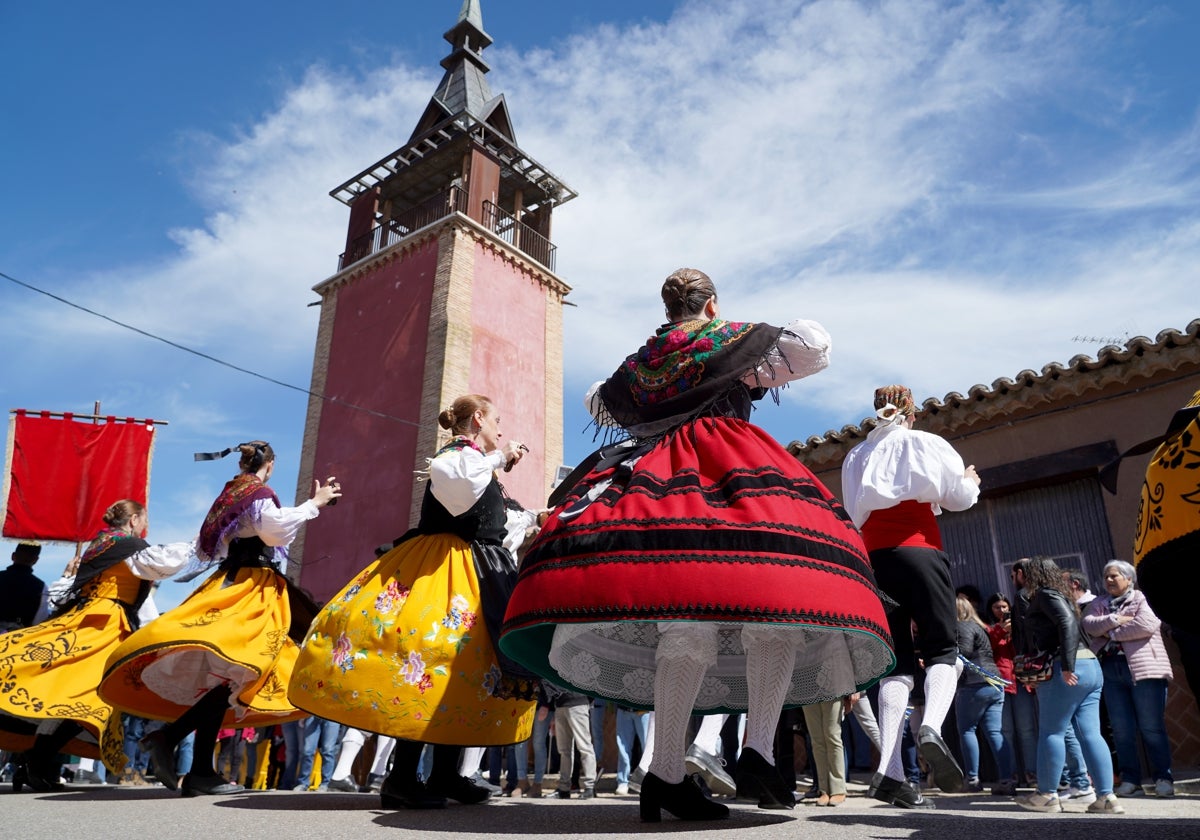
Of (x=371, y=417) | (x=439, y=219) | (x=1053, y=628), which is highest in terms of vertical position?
(x=439, y=219)

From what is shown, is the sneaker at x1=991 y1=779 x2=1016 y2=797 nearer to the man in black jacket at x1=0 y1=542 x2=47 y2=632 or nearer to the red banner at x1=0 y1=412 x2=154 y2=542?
the man in black jacket at x1=0 y1=542 x2=47 y2=632

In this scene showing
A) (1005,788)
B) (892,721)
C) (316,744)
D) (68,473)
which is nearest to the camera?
(892,721)

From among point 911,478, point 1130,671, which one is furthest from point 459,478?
point 1130,671

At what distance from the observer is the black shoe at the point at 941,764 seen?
3143mm

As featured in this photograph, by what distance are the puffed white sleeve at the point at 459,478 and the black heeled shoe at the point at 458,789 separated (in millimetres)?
1070

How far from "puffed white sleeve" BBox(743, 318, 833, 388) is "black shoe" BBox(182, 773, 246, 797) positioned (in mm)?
3052

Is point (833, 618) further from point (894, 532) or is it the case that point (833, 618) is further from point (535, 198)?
point (535, 198)

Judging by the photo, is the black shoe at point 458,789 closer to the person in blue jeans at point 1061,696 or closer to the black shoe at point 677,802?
the black shoe at point 677,802

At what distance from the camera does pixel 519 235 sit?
21.9 metres

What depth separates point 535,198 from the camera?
23.5 meters

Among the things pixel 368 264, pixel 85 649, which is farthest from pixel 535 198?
pixel 85 649

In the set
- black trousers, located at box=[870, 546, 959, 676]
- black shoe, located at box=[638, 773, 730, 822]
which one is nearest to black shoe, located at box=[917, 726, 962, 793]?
black trousers, located at box=[870, 546, 959, 676]

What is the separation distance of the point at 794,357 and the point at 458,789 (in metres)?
2.20

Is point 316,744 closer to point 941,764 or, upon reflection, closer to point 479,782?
point 479,782
